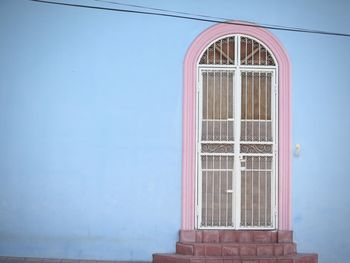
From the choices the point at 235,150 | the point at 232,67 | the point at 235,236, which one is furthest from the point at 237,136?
the point at 235,236

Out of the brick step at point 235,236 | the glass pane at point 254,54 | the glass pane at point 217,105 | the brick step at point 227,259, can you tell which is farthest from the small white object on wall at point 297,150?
the brick step at point 227,259

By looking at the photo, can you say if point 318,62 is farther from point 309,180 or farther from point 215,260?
point 215,260

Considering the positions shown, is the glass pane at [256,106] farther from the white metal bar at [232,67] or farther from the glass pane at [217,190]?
the glass pane at [217,190]

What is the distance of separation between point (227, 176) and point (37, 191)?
2.53 meters

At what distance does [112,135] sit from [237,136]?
5.51 feet

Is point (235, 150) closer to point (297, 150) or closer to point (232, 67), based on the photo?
point (297, 150)

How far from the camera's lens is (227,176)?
7203 mm

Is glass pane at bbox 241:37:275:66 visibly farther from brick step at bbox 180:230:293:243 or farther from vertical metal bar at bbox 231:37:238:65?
brick step at bbox 180:230:293:243

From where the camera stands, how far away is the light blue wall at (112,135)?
6.95 meters

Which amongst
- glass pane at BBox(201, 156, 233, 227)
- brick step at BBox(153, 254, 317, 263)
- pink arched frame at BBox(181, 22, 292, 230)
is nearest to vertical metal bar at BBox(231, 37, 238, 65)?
pink arched frame at BBox(181, 22, 292, 230)

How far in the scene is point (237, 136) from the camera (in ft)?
23.6

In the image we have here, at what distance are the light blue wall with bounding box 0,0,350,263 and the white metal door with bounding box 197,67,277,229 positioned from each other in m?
0.34

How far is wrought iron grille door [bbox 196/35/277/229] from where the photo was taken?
7164 millimetres

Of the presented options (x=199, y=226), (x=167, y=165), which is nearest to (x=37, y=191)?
(x=167, y=165)
